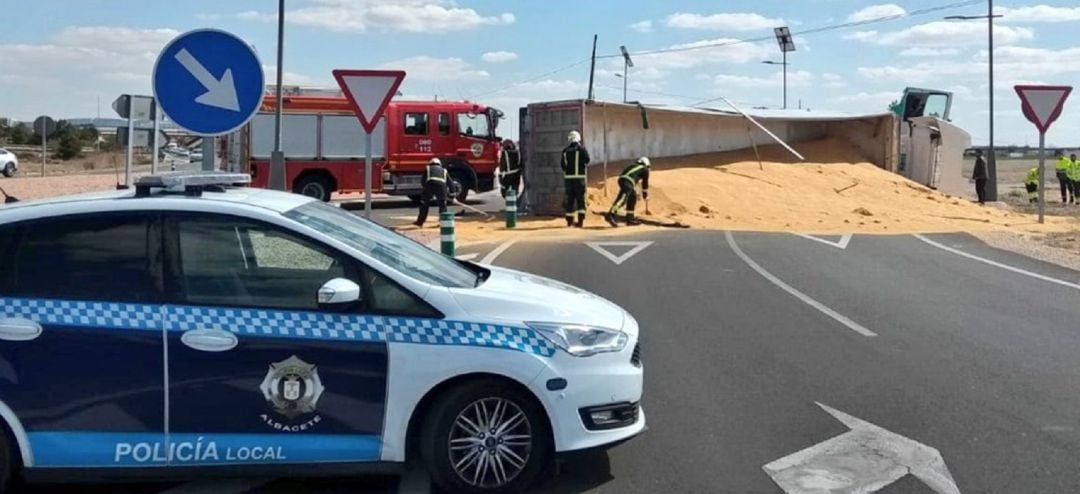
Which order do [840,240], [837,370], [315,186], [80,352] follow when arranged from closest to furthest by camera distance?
1. [80,352]
2. [837,370]
3. [840,240]
4. [315,186]

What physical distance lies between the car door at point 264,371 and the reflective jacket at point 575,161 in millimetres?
16287

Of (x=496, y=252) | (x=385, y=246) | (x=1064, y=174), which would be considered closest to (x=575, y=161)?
(x=496, y=252)

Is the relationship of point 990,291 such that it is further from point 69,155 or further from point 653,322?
point 69,155

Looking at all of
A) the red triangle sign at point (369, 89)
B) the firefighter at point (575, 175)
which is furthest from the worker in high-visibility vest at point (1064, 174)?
the red triangle sign at point (369, 89)

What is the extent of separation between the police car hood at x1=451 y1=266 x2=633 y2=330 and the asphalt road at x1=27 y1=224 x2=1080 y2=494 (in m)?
0.82

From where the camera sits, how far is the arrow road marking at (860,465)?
18.5 feet

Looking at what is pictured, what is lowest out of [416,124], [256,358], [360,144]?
[256,358]

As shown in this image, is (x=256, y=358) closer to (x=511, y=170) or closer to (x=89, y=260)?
(x=89, y=260)

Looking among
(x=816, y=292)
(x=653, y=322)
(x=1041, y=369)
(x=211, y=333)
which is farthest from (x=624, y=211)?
(x=211, y=333)

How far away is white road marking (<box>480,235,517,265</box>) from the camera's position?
15.7 metres

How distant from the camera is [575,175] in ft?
70.7

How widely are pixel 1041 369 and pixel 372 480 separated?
5426 mm

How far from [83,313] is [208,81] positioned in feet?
10.7

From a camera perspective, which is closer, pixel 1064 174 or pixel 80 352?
pixel 80 352
